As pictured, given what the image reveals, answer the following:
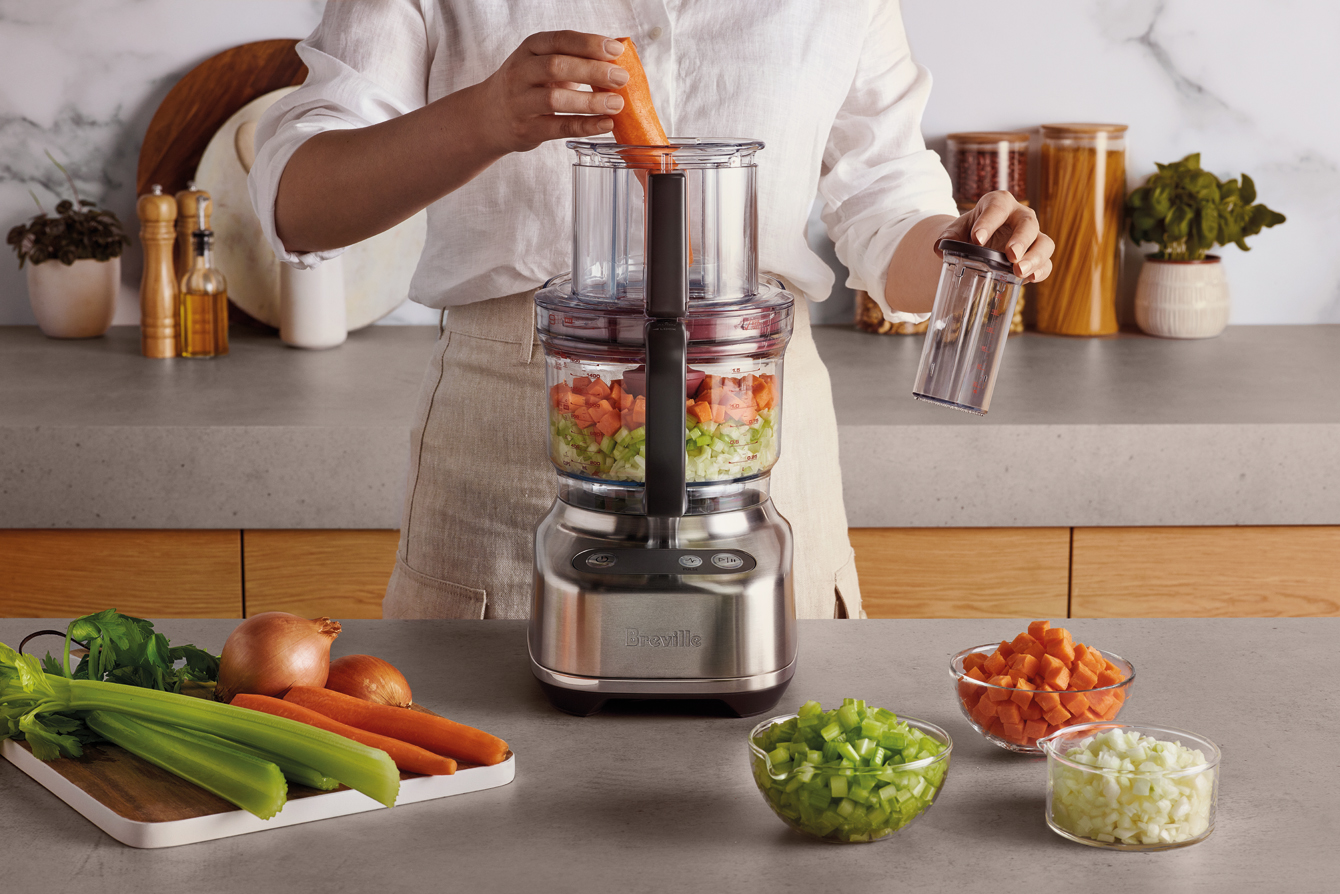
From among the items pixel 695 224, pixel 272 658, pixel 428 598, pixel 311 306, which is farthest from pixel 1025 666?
pixel 311 306

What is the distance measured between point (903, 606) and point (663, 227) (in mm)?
1098

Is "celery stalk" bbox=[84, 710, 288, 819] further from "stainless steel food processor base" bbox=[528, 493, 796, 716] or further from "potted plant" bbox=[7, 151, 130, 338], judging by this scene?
"potted plant" bbox=[7, 151, 130, 338]

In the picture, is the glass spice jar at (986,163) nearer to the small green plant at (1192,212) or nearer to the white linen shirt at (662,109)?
the small green plant at (1192,212)

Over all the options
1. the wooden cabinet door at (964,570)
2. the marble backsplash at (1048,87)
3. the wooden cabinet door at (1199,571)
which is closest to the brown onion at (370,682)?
the wooden cabinet door at (964,570)

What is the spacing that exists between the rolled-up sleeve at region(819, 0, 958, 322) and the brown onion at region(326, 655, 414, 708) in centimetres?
62

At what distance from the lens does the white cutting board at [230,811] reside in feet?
2.48

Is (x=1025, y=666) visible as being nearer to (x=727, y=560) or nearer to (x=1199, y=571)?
(x=727, y=560)

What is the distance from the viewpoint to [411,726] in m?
0.85

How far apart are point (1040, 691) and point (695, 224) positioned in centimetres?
40

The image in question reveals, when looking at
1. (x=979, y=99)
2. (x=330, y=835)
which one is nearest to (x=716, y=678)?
(x=330, y=835)

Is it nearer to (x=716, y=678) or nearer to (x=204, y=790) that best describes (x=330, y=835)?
(x=204, y=790)

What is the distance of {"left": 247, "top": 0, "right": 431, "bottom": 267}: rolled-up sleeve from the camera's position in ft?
3.80

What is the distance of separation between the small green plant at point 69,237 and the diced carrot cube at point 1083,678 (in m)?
1.87

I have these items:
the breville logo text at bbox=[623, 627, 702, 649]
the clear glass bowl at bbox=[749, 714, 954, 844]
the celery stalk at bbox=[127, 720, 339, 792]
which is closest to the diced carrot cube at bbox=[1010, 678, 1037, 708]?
the clear glass bowl at bbox=[749, 714, 954, 844]
